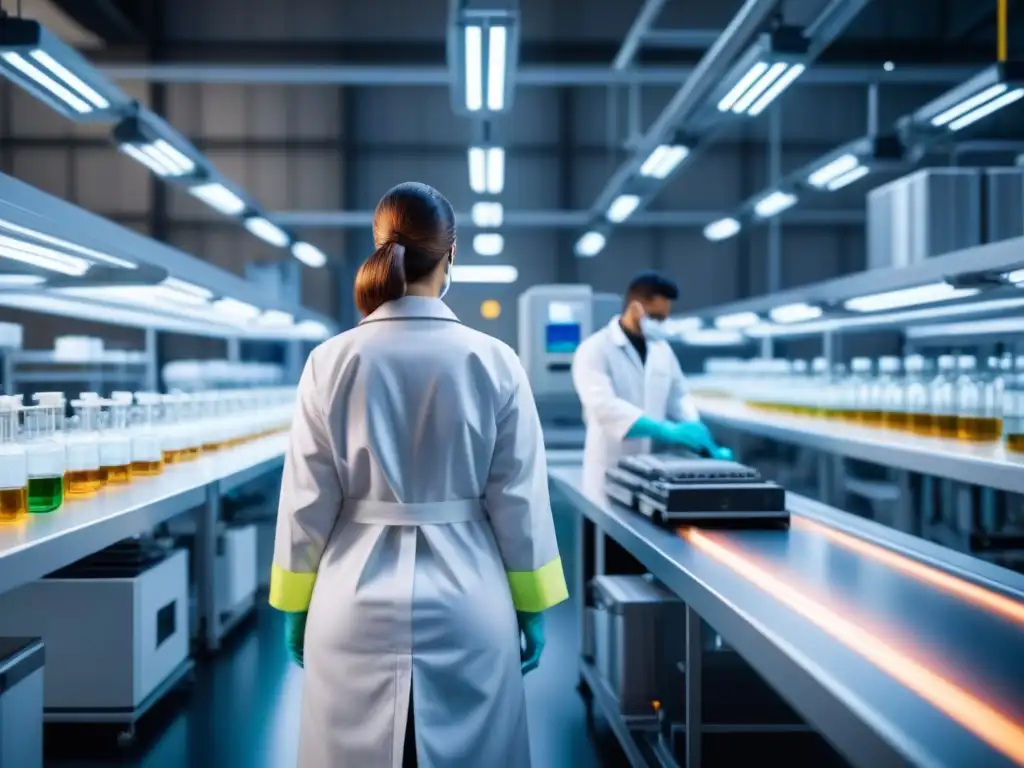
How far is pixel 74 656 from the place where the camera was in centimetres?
301

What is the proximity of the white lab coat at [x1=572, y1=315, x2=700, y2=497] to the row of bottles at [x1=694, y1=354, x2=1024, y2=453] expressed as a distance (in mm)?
822

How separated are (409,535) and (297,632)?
1.22ft

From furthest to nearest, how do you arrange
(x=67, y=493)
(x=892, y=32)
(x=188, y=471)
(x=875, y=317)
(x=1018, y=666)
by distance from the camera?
(x=892, y=32), (x=875, y=317), (x=188, y=471), (x=67, y=493), (x=1018, y=666)

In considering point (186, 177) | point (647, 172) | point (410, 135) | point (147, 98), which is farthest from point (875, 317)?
point (147, 98)

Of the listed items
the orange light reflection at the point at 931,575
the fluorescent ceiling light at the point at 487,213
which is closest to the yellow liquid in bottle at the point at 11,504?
the orange light reflection at the point at 931,575

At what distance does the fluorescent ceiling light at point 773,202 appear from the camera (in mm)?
6168

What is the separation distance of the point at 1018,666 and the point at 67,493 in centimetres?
231

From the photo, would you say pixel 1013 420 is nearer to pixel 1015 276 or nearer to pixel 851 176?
pixel 1015 276

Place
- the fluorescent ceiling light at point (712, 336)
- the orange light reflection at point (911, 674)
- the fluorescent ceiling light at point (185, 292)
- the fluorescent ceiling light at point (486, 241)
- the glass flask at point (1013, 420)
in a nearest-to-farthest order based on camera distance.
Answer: the orange light reflection at point (911, 674)
the glass flask at point (1013, 420)
the fluorescent ceiling light at point (185, 292)
the fluorescent ceiling light at point (712, 336)
the fluorescent ceiling light at point (486, 241)

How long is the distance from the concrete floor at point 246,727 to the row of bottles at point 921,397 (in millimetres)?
1630

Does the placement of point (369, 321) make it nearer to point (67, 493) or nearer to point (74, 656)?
point (67, 493)

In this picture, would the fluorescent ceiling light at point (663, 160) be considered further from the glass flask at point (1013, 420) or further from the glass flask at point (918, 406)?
the glass flask at point (1013, 420)

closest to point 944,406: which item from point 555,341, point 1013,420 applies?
point 1013,420

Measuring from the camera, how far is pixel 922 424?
3.43m
